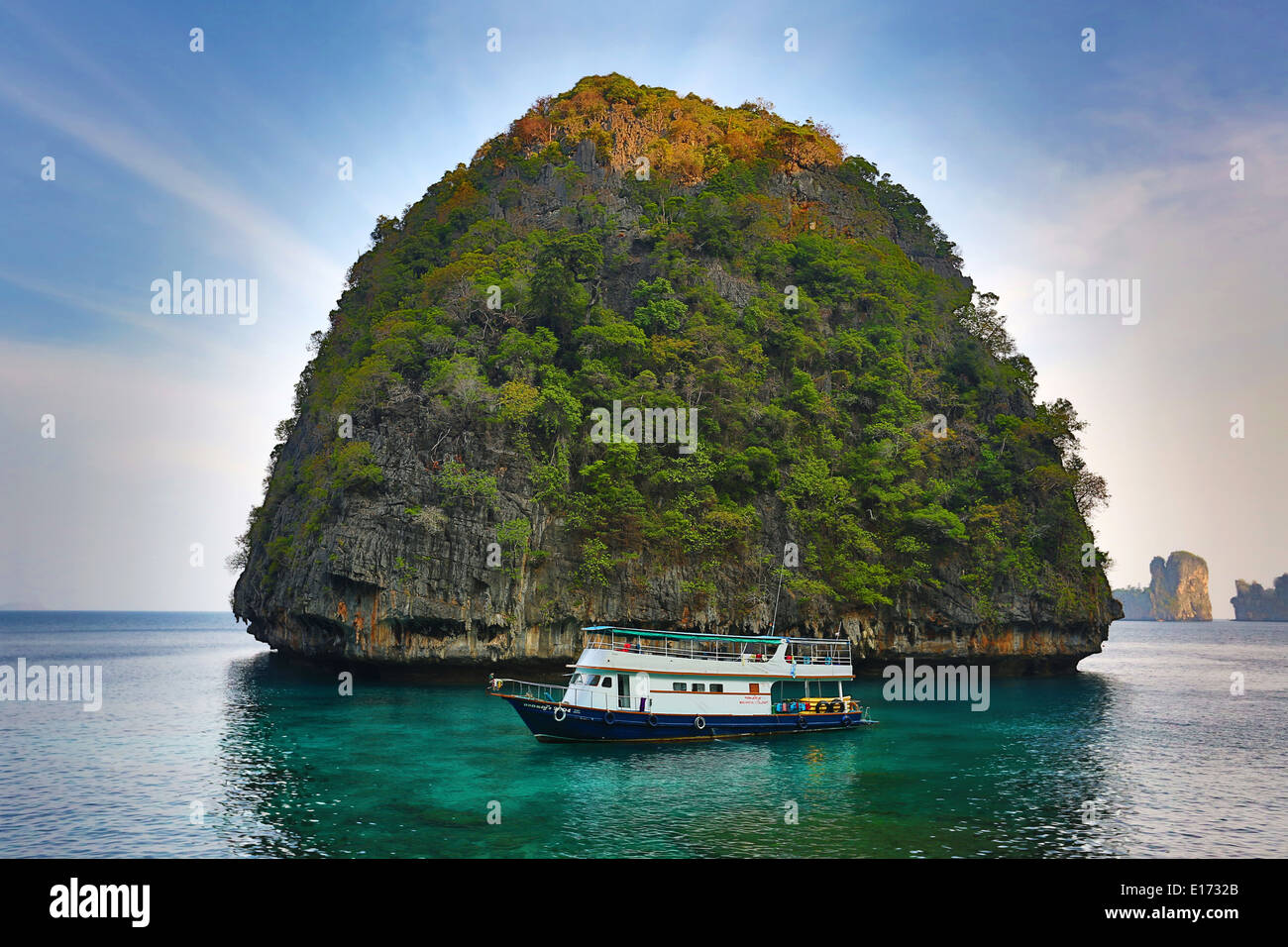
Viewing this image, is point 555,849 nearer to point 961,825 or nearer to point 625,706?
point 961,825

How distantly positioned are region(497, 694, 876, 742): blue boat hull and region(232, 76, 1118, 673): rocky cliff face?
13488 millimetres

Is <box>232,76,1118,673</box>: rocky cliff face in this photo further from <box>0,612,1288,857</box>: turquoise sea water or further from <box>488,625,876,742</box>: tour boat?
<box>488,625,876,742</box>: tour boat

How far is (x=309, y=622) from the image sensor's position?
45.7 m

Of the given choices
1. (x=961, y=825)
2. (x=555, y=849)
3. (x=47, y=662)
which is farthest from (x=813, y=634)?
(x=47, y=662)

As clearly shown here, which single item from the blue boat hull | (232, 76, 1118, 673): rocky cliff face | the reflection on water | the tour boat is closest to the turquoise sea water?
the reflection on water

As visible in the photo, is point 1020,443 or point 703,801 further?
point 1020,443

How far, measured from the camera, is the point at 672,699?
2938 centimetres

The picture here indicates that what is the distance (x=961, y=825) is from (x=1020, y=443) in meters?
39.1

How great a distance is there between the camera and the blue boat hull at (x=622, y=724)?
2745 cm

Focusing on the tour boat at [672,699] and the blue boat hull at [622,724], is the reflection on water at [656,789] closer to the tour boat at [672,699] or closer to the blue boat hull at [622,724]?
the blue boat hull at [622,724]

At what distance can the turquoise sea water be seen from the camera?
57.5ft

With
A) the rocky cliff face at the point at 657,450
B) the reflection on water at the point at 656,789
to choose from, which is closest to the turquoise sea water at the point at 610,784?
the reflection on water at the point at 656,789
